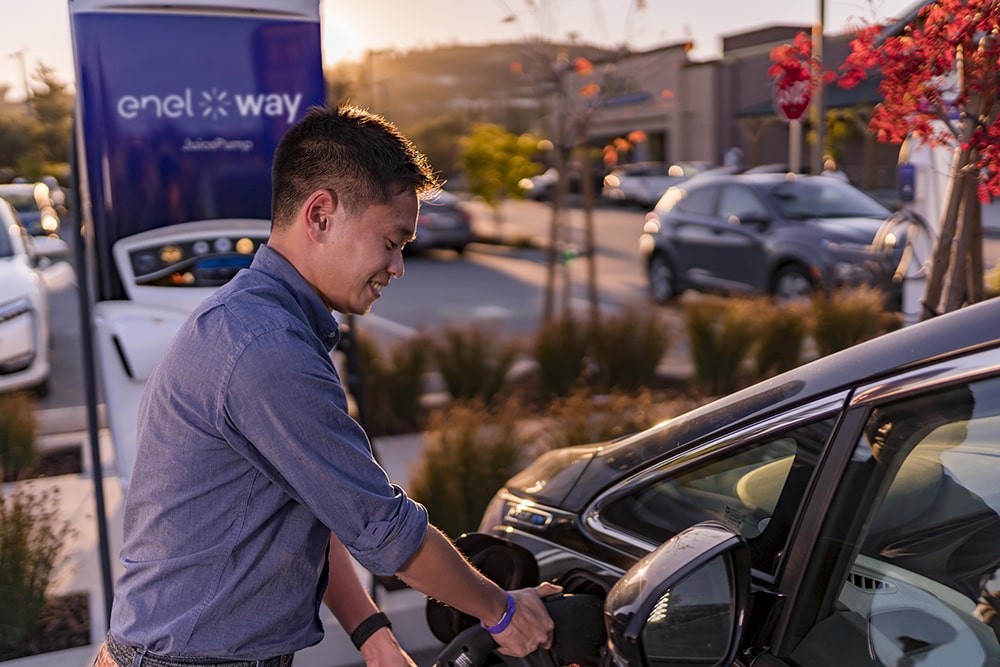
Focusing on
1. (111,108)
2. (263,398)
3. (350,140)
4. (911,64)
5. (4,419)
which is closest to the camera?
(263,398)

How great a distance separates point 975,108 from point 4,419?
5118 mm

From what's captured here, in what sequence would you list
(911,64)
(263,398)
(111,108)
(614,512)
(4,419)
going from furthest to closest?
(4,419) < (111,108) < (911,64) < (614,512) < (263,398)

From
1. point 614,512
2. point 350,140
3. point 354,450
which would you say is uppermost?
point 350,140

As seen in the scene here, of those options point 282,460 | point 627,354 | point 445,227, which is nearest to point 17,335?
point 627,354

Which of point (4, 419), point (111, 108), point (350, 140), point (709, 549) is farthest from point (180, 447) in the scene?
point (4, 419)

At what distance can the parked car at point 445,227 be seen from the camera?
66.1 ft

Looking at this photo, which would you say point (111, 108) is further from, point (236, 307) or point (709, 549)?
point (709, 549)

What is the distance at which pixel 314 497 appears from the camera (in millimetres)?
1688

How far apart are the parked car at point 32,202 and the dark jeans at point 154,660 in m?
7.37

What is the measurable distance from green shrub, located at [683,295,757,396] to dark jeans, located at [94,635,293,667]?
6.06 m

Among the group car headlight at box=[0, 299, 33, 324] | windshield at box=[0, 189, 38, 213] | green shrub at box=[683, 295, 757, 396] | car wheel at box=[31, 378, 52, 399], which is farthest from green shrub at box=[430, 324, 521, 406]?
windshield at box=[0, 189, 38, 213]

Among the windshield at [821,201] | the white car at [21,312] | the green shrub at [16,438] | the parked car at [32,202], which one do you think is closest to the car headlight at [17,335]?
the white car at [21,312]

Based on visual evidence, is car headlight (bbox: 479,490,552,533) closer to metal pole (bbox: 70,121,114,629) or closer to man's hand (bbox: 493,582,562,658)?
man's hand (bbox: 493,582,562,658)

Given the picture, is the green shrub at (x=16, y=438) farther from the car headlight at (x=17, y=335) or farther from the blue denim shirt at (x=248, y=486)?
the blue denim shirt at (x=248, y=486)
